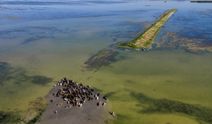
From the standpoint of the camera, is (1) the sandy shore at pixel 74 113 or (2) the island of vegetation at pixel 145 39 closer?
(1) the sandy shore at pixel 74 113

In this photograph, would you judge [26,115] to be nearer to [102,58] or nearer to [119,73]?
[119,73]

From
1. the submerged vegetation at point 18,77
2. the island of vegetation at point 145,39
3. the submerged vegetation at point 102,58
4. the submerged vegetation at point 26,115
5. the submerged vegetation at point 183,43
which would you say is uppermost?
the submerged vegetation at point 26,115

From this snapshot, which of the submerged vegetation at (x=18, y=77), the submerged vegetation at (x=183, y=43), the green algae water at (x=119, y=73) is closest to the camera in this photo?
the green algae water at (x=119, y=73)

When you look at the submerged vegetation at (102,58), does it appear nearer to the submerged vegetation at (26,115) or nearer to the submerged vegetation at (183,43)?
the submerged vegetation at (183,43)

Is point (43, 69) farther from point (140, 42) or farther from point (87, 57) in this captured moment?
point (140, 42)

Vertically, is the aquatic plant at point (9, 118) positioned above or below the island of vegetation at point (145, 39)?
above

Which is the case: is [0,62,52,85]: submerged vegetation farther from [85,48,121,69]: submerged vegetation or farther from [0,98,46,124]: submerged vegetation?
[85,48,121,69]: submerged vegetation

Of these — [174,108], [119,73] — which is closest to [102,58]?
[119,73]

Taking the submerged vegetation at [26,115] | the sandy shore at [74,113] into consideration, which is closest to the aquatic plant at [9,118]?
the submerged vegetation at [26,115]
